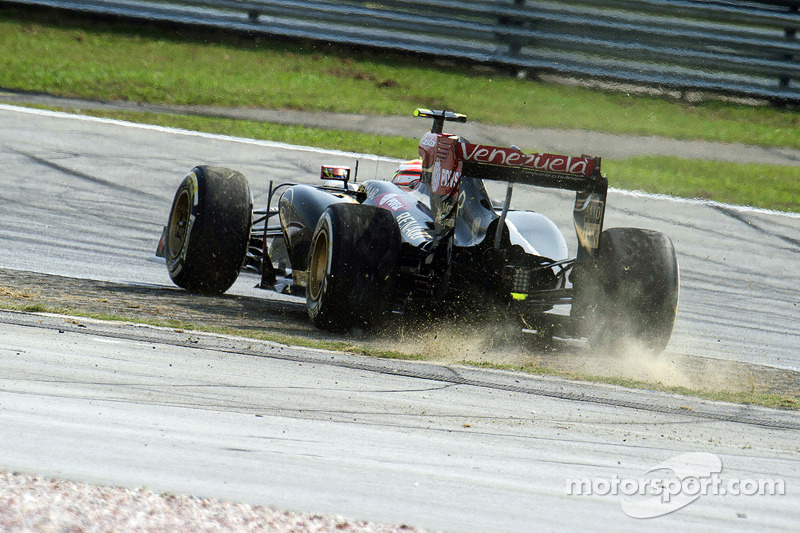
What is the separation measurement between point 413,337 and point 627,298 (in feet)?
4.14

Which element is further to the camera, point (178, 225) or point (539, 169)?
point (178, 225)

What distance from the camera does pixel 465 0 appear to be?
51.2 ft

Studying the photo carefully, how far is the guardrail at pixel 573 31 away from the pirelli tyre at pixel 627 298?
9401 millimetres

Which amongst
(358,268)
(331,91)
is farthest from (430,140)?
(331,91)

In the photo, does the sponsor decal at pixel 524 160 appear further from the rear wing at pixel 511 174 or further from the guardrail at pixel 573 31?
the guardrail at pixel 573 31

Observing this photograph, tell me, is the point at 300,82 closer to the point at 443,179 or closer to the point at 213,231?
the point at 213,231

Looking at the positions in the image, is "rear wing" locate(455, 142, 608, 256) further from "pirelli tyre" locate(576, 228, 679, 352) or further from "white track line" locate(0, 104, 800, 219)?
"white track line" locate(0, 104, 800, 219)

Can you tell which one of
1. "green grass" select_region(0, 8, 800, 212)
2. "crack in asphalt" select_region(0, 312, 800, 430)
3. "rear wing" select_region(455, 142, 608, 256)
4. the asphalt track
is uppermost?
"green grass" select_region(0, 8, 800, 212)

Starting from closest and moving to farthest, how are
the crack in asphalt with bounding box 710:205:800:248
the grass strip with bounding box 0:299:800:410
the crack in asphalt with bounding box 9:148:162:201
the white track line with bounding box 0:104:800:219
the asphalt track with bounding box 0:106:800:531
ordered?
the asphalt track with bounding box 0:106:800:531, the grass strip with bounding box 0:299:800:410, the crack in asphalt with bounding box 9:148:162:201, the crack in asphalt with bounding box 710:205:800:248, the white track line with bounding box 0:104:800:219

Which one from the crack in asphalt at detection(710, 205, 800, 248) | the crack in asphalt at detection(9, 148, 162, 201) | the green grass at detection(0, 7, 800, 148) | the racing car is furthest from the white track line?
the racing car

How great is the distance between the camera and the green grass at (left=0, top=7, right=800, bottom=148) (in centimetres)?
1388

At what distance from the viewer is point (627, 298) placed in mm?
5723

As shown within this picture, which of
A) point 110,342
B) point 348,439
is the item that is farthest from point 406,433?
point 110,342

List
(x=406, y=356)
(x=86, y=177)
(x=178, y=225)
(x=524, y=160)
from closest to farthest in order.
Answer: (x=406, y=356), (x=524, y=160), (x=178, y=225), (x=86, y=177)
